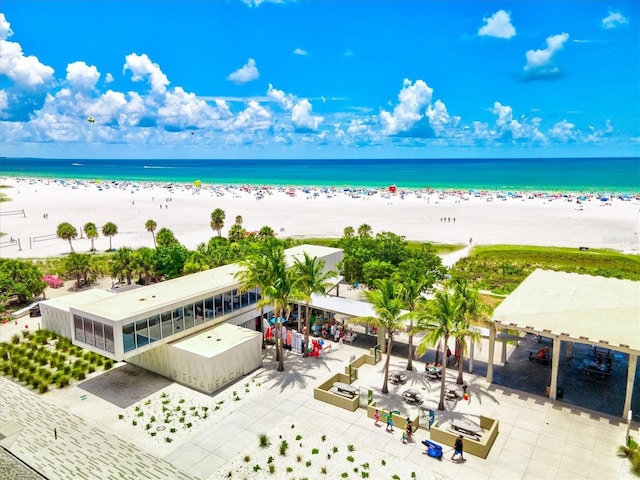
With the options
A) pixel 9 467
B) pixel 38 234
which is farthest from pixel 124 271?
pixel 38 234

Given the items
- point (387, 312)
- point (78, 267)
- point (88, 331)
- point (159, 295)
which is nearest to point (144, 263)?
point (78, 267)

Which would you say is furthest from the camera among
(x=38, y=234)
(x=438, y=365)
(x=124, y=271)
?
(x=38, y=234)

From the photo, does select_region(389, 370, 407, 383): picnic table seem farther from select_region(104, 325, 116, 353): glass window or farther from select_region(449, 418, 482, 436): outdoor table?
select_region(104, 325, 116, 353): glass window

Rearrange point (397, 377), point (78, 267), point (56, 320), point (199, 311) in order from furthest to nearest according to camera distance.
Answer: point (78, 267)
point (56, 320)
point (199, 311)
point (397, 377)

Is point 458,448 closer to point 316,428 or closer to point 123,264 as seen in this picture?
point 316,428

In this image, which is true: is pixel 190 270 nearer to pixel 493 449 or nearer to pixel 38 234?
pixel 493 449

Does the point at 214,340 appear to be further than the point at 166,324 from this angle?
Yes

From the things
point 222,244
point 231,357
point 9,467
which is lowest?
point 9,467
